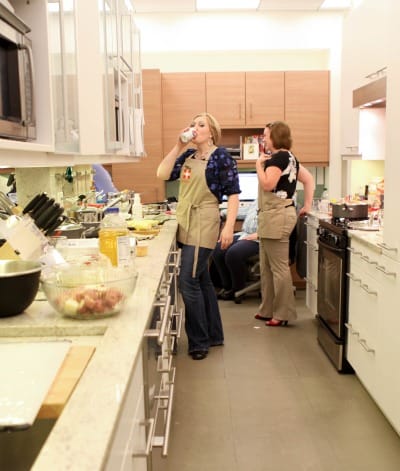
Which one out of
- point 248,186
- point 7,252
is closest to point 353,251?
point 7,252

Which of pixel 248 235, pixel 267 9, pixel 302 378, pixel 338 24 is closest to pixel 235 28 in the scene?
pixel 267 9

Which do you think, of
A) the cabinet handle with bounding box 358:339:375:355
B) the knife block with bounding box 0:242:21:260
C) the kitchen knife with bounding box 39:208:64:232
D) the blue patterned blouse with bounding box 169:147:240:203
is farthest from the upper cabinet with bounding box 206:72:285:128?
the knife block with bounding box 0:242:21:260

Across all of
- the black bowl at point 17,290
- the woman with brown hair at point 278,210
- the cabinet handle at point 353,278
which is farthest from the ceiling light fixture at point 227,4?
the black bowl at point 17,290

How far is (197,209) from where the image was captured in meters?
3.26

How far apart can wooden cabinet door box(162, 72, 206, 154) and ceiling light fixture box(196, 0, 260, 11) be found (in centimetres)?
59

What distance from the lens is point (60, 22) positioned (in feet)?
5.63

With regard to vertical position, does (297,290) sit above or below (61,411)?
below

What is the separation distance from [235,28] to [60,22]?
397cm

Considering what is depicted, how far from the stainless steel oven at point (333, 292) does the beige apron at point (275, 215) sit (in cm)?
32

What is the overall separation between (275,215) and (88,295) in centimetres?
247

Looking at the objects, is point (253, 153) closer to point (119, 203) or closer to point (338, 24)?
point (338, 24)

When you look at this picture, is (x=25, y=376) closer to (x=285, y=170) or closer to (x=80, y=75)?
(x=80, y=75)

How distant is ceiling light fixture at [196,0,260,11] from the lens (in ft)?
16.5

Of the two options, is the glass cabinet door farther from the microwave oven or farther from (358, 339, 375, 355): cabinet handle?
(358, 339, 375, 355): cabinet handle
